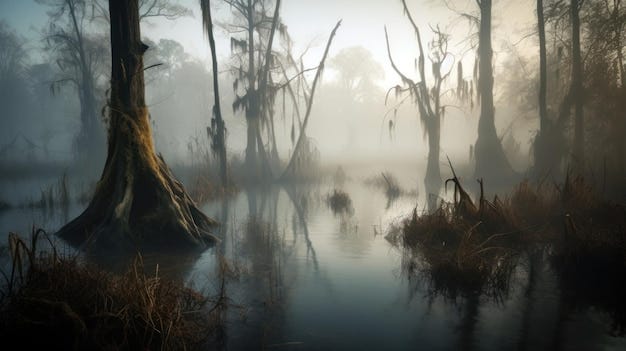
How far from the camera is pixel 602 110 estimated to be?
1483cm

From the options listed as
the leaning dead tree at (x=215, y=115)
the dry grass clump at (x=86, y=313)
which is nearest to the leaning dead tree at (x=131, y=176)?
the dry grass clump at (x=86, y=313)

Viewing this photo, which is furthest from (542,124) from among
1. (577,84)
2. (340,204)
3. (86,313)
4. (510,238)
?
(86,313)

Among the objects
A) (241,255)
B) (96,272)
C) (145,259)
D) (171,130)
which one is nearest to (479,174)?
(241,255)

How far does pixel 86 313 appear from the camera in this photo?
349 cm

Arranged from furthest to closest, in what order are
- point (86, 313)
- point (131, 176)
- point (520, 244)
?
point (131, 176), point (520, 244), point (86, 313)

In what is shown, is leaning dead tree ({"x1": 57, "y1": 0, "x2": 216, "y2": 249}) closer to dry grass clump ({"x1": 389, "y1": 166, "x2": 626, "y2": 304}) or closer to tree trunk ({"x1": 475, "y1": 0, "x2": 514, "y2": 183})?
dry grass clump ({"x1": 389, "y1": 166, "x2": 626, "y2": 304})

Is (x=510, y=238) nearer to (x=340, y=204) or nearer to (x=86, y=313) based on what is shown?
(x=340, y=204)

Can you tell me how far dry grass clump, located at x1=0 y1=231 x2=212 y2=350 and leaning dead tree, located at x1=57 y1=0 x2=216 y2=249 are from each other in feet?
12.6

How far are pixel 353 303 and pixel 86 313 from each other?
313cm

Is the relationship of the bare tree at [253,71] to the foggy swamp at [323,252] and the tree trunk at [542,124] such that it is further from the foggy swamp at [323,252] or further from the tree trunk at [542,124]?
the tree trunk at [542,124]

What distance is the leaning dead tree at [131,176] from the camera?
25.2ft

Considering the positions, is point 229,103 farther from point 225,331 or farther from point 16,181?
point 225,331

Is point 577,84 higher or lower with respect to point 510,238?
higher

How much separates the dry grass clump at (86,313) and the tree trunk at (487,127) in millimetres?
18584
